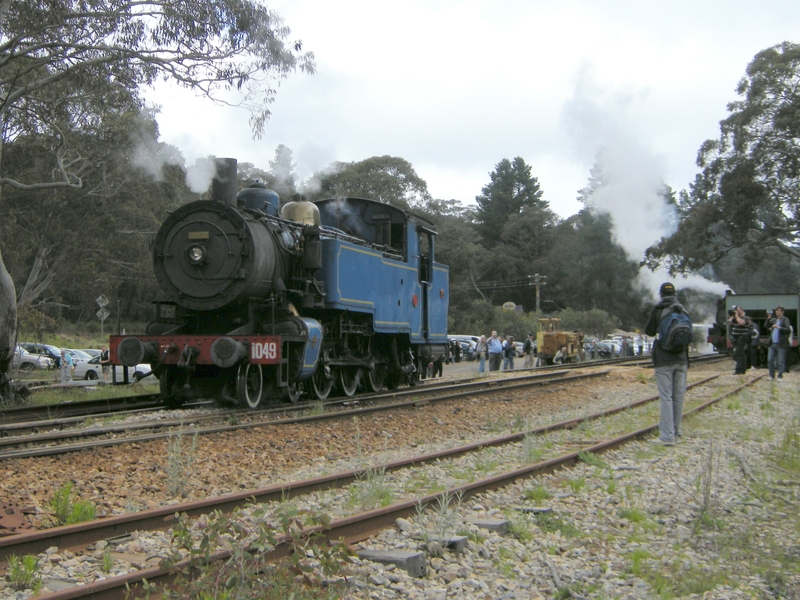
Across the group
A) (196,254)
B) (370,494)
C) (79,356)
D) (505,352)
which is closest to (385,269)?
(196,254)

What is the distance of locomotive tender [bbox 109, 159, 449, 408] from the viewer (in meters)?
11.1

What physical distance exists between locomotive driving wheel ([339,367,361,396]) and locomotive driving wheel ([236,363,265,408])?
2.20 meters

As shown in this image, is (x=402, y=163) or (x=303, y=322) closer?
(x=303, y=322)

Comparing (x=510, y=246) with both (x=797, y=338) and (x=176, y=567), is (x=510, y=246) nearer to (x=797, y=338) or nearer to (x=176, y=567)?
(x=797, y=338)

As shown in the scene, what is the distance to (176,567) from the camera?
11.6ft

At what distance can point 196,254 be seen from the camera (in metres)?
11.4

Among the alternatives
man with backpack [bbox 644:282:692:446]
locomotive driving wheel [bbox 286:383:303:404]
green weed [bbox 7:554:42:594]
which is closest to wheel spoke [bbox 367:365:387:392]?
locomotive driving wheel [bbox 286:383:303:404]

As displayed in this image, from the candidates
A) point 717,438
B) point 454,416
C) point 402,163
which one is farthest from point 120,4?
point 402,163

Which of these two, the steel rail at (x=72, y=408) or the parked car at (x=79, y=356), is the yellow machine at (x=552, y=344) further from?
the steel rail at (x=72, y=408)

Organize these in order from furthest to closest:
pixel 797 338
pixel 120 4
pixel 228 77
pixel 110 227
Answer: pixel 110 227 → pixel 797 338 → pixel 228 77 → pixel 120 4

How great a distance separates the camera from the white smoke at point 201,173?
12.0 meters

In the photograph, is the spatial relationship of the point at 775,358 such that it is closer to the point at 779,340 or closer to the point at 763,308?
the point at 779,340

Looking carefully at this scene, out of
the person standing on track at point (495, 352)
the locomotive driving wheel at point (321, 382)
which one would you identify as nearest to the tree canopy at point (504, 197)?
the person standing on track at point (495, 352)

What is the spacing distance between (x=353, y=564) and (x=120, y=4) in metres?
13.9
